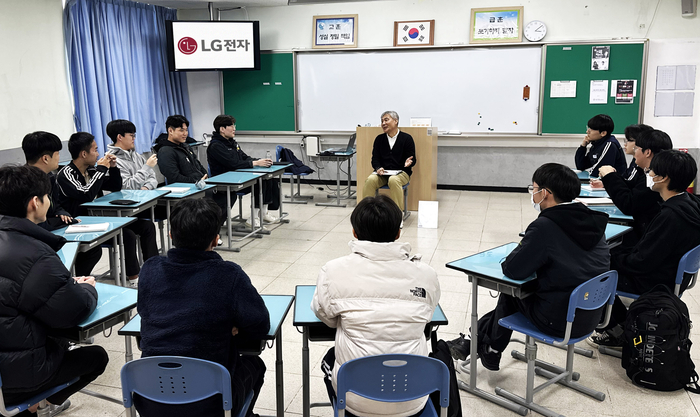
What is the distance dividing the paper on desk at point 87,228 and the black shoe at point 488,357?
7.51 ft

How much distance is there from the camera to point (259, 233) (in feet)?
19.1

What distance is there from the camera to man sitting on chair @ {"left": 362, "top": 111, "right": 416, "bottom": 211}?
20.9 feet

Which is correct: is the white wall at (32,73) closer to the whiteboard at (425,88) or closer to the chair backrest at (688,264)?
the whiteboard at (425,88)

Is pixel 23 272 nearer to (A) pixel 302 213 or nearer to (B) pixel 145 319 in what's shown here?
→ (B) pixel 145 319

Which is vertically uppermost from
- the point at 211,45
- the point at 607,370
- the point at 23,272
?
the point at 211,45

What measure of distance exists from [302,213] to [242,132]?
103 inches

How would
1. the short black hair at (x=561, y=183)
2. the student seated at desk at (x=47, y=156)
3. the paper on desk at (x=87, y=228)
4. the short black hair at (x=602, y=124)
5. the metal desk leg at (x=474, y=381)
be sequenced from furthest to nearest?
the short black hair at (x=602, y=124) < the student seated at desk at (x=47, y=156) < the paper on desk at (x=87, y=228) < the metal desk leg at (x=474, y=381) < the short black hair at (x=561, y=183)

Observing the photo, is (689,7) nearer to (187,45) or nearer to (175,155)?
(175,155)

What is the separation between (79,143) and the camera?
3.89 m

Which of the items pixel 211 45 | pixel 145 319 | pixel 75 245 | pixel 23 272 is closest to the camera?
pixel 145 319

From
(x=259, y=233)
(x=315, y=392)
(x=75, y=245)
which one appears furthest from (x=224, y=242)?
(x=315, y=392)

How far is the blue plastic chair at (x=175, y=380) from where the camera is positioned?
1.66 metres

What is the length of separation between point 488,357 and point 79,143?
10.1 feet

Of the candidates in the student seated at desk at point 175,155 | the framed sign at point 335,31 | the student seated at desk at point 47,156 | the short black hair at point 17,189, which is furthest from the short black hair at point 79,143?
the framed sign at point 335,31
